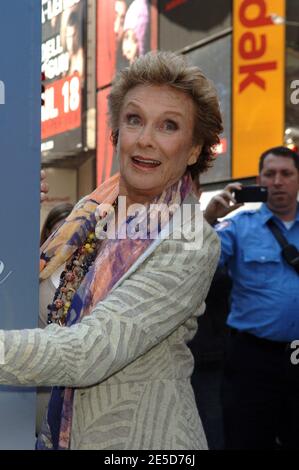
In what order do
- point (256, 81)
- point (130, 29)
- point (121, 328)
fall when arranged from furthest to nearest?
point (130, 29) < point (256, 81) < point (121, 328)

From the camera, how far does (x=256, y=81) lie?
6.35m

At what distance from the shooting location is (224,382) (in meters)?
3.20

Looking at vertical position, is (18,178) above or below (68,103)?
below

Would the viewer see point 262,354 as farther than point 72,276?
Yes

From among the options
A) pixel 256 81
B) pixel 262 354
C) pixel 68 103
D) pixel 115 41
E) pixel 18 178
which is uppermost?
pixel 115 41

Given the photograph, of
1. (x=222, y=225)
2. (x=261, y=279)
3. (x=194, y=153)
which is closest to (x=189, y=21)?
(x=222, y=225)

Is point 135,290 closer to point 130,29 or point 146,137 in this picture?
point 146,137

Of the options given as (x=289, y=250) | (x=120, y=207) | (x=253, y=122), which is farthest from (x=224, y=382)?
(x=253, y=122)

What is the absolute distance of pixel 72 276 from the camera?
145 cm

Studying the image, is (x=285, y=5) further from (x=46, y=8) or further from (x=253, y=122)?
(x=46, y=8)

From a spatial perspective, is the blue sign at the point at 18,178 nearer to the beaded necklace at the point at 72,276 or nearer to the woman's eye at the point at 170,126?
the beaded necklace at the point at 72,276

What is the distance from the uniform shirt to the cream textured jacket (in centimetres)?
173

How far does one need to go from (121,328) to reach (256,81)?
5512 mm

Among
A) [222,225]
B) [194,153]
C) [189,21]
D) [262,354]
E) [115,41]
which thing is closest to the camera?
[194,153]
